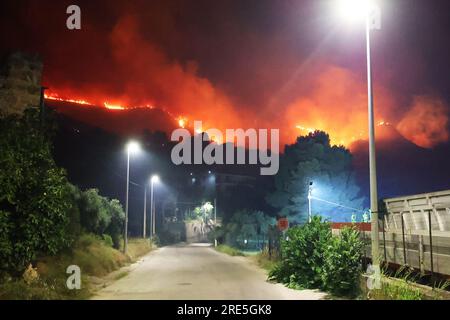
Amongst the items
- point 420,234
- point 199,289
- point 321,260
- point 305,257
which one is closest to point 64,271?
point 199,289

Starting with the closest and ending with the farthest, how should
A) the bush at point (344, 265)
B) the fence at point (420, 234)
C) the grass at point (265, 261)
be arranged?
the fence at point (420, 234) → the bush at point (344, 265) → the grass at point (265, 261)

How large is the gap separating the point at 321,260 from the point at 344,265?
2117 mm

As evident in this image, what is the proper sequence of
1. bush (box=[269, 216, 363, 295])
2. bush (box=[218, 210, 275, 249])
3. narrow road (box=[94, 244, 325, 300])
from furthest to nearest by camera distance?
bush (box=[218, 210, 275, 249]), bush (box=[269, 216, 363, 295]), narrow road (box=[94, 244, 325, 300])

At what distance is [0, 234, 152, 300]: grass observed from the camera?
1270cm

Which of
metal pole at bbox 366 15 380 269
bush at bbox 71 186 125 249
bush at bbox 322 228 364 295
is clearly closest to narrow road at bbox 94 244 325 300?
bush at bbox 322 228 364 295

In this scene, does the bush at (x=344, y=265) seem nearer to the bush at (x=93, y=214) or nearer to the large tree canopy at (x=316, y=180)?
the bush at (x=93, y=214)

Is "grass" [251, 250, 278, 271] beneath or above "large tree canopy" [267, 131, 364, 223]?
beneath

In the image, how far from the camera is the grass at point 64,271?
12.7 metres

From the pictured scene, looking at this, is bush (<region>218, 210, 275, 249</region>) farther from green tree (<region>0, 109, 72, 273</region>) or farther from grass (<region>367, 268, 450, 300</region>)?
grass (<region>367, 268, 450, 300</region>)

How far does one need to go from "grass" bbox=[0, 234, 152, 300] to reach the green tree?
0.95 meters

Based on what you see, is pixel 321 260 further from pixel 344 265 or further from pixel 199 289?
pixel 199 289

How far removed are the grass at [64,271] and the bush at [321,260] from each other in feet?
24.1

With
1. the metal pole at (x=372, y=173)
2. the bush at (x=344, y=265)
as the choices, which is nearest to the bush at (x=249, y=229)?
the bush at (x=344, y=265)
